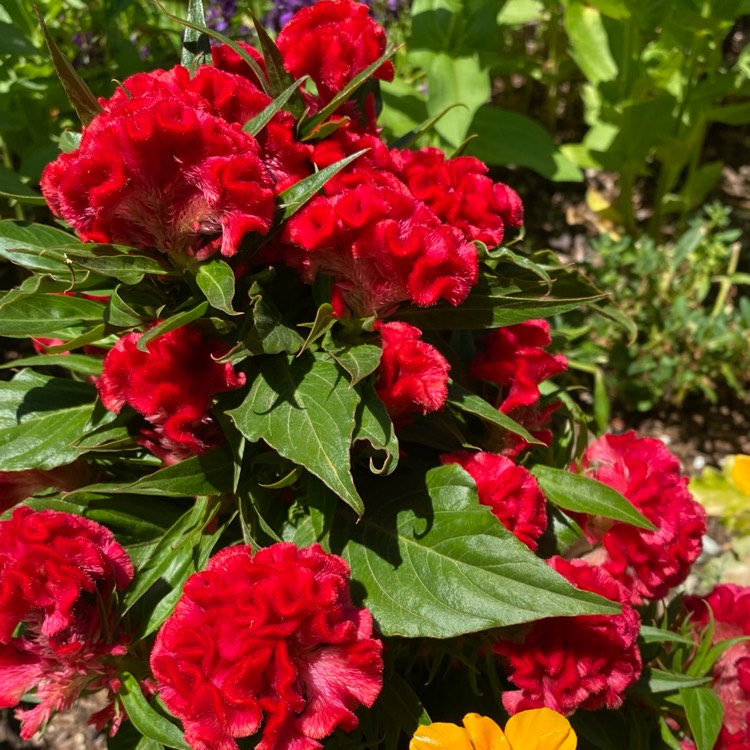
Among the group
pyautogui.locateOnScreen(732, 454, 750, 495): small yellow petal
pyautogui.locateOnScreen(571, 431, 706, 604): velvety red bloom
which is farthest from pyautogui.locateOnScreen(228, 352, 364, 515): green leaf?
pyautogui.locateOnScreen(732, 454, 750, 495): small yellow petal

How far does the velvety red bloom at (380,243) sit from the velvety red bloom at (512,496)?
0.25 m

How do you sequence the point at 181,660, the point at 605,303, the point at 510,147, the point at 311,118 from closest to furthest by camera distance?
1. the point at 181,660
2. the point at 311,118
3. the point at 605,303
4. the point at 510,147

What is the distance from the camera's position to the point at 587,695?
112 cm

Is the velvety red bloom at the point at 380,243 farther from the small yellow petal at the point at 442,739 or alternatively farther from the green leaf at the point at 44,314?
the small yellow petal at the point at 442,739

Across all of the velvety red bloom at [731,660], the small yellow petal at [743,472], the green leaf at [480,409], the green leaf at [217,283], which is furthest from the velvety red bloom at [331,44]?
the small yellow petal at [743,472]

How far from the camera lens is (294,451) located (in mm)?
949

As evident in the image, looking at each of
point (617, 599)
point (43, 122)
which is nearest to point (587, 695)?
point (617, 599)

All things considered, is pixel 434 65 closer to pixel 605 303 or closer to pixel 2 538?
pixel 605 303

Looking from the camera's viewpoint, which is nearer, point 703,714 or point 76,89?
point 76,89

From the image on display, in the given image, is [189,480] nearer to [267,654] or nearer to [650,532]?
[267,654]

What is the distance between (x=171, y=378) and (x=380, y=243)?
0.96ft

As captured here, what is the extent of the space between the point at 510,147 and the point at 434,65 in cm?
34

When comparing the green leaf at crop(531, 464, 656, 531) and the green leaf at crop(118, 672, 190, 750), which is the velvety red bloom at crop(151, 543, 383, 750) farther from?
the green leaf at crop(531, 464, 656, 531)

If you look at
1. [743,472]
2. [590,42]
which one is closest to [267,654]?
[743,472]
